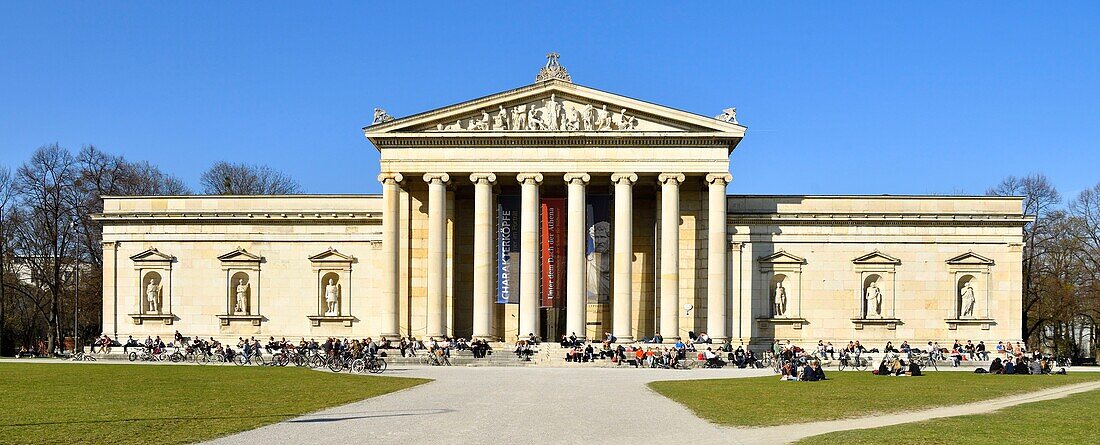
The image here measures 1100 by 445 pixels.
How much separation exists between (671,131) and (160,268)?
33.2m

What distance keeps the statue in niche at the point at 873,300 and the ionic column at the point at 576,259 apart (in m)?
18.2

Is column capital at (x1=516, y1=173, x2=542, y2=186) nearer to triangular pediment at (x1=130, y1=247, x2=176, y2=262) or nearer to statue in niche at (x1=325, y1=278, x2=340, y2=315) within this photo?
statue in niche at (x1=325, y1=278, x2=340, y2=315)

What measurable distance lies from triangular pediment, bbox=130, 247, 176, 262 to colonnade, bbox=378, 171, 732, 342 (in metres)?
15.3

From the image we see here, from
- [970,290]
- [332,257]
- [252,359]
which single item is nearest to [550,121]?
[332,257]

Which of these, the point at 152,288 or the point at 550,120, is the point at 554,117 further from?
the point at 152,288

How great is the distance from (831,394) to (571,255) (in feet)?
102

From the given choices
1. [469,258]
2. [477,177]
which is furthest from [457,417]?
[469,258]

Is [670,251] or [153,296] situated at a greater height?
[670,251]

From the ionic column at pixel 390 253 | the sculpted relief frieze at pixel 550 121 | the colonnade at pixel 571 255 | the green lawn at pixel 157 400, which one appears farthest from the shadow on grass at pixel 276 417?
the sculpted relief frieze at pixel 550 121

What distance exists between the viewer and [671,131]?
66188mm

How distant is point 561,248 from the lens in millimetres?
68312

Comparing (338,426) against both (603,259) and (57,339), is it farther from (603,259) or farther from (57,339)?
(57,339)

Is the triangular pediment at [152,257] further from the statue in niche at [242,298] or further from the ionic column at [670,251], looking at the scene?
the ionic column at [670,251]

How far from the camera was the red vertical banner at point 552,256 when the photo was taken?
2677 inches
